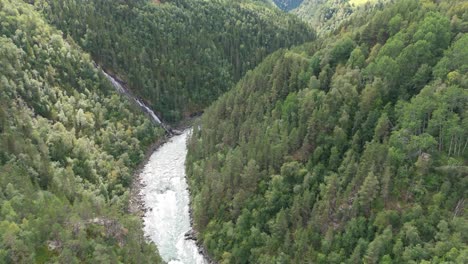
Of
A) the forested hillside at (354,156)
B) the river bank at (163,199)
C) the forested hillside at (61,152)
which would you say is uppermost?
the forested hillside at (354,156)

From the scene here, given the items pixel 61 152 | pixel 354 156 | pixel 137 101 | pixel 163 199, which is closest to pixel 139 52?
pixel 137 101

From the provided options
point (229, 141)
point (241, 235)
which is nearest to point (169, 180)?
point (229, 141)

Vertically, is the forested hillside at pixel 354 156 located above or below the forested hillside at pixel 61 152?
above

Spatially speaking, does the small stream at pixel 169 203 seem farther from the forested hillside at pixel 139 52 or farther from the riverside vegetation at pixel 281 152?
the forested hillside at pixel 139 52

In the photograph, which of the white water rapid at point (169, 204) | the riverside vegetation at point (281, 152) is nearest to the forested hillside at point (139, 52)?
the riverside vegetation at point (281, 152)

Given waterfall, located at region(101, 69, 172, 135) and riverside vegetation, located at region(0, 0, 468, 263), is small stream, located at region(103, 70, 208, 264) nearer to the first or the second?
waterfall, located at region(101, 69, 172, 135)

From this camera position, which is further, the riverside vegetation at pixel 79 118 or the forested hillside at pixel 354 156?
the riverside vegetation at pixel 79 118
